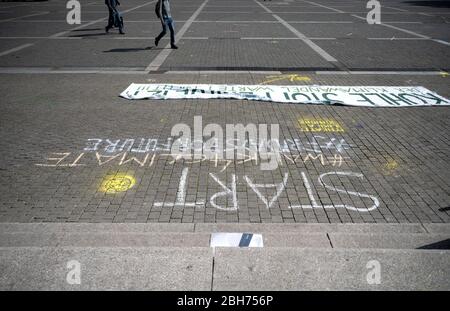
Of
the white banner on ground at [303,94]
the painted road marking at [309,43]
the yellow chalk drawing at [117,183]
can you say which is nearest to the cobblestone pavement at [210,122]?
the yellow chalk drawing at [117,183]

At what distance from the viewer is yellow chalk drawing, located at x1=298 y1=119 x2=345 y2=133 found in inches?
273

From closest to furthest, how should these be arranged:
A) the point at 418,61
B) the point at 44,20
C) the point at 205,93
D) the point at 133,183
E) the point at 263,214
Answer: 1. the point at 263,214
2. the point at 133,183
3. the point at 205,93
4. the point at 418,61
5. the point at 44,20

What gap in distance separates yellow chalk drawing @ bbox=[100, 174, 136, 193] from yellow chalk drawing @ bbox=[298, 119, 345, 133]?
135 inches

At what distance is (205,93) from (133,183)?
4.41 m

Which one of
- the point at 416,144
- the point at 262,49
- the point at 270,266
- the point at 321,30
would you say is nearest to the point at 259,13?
the point at 321,30

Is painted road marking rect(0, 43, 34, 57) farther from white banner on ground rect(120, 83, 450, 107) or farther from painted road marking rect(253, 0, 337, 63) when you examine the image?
painted road marking rect(253, 0, 337, 63)

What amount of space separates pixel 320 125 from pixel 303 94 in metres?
2.03

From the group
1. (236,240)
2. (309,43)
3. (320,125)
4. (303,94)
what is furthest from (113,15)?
(236,240)

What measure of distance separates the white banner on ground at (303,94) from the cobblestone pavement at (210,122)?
0.38 m

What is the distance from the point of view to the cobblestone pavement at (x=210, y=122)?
4.64 meters

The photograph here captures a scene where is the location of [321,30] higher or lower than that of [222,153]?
higher

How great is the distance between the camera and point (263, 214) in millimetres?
4477
